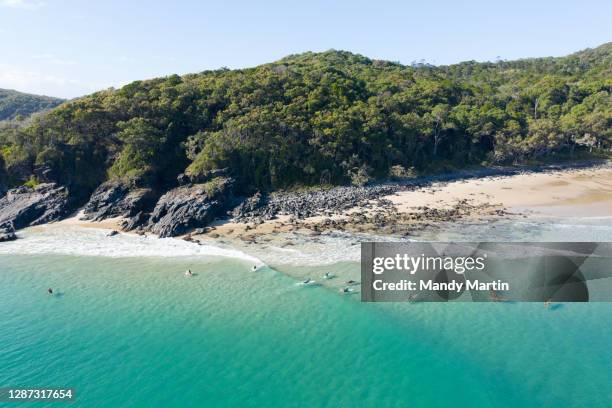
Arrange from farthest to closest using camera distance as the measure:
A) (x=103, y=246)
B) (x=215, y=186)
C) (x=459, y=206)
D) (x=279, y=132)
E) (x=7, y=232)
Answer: (x=279, y=132) → (x=459, y=206) → (x=215, y=186) → (x=7, y=232) → (x=103, y=246)

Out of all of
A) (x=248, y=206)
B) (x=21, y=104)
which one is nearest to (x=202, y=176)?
(x=248, y=206)

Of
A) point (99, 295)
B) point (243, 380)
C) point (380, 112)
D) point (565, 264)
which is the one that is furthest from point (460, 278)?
point (380, 112)

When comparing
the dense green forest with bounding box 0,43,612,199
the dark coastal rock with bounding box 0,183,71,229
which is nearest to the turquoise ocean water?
the dark coastal rock with bounding box 0,183,71,229

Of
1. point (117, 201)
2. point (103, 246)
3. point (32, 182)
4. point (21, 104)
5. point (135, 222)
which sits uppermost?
point (21, 104)

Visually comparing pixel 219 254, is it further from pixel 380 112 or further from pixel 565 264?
pixel 380 112

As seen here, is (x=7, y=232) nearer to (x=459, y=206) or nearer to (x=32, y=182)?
(x=32, y=182)

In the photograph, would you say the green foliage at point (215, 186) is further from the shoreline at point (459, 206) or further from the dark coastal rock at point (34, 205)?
the dark coastal rock at point (34, 205)

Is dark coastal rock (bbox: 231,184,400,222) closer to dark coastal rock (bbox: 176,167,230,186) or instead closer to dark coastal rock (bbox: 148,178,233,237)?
dark coastal rock (bbox: 148,178,233,237)
